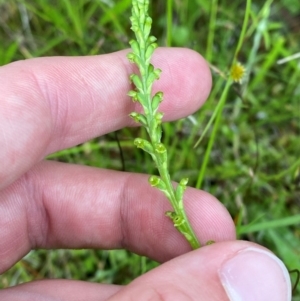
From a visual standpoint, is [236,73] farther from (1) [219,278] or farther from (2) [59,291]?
(2) [59,291]

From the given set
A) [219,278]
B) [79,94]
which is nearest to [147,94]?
[79,94]

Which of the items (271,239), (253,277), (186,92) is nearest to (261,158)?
(271,239)

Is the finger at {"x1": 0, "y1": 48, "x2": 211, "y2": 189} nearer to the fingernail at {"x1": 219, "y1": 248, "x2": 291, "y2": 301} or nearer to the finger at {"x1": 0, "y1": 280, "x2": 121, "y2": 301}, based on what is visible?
the finger at {"x1": 0, "y1": 280, "x2": 121, "y2": 301}

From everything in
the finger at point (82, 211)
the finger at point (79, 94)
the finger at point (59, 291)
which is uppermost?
the finger at point (79, 94)

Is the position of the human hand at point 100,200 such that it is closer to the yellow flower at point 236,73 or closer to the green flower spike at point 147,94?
the yellow flower at point 236,73

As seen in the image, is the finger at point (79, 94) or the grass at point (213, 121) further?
the grass at point (213, 121)

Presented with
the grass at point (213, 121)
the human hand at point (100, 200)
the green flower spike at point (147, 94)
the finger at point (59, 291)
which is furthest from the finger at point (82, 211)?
the green flower spike at point (147, 94)

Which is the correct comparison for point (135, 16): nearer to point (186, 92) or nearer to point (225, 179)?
point (186, 92)

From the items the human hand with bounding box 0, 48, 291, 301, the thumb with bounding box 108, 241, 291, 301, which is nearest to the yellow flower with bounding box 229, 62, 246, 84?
the human hand with bounding box 0, 48, 291, 301
